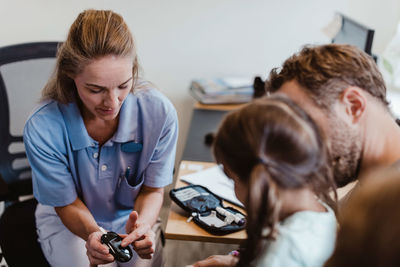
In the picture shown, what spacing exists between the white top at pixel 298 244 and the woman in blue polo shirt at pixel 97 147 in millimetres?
487

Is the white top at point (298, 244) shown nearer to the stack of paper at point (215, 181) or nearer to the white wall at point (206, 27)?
the stack of paper at point (215, 181)

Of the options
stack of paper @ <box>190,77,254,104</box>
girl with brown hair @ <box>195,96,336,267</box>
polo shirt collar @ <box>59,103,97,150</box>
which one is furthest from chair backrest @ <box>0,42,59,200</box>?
girl with brown hair @ <box>195,96,336,267</box>

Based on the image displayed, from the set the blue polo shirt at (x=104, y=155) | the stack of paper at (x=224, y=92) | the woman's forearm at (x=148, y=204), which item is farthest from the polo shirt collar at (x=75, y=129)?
the stack of paper at (x=224, y=92)

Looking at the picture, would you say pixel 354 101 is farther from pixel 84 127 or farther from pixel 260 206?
pixel 84 127

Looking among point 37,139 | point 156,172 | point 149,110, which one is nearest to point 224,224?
point 156,172

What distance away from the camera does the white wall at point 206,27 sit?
211cm

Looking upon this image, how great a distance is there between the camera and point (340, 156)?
3.37ft

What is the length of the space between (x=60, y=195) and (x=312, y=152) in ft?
2.76

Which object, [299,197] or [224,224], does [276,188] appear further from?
[224,224]

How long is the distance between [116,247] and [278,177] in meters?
0.59

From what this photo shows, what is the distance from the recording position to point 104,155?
4.58 ft

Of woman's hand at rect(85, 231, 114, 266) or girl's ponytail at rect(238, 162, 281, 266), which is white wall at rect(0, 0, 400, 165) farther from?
girl's ponytail at rect(238, 162, 281, 266)

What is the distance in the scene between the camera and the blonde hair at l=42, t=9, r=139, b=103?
4.04 feet

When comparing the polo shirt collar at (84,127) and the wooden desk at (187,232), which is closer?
the wooden desk at (187,232)
